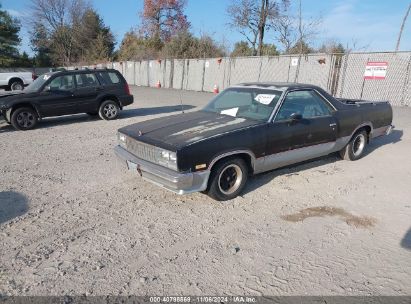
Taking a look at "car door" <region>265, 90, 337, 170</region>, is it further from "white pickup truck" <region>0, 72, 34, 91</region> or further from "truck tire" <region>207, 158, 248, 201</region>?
"white pickup truck" <region>0, 72, 34, 91</region>

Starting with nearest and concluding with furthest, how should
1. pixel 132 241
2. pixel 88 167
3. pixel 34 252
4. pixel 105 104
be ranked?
pixel 34 252 < pixel 132 241 < pixel 88 167 < pixel 105 104

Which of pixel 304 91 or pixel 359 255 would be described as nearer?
pixel 359 255

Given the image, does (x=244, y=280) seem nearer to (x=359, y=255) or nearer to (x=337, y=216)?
(x=359, y=255)

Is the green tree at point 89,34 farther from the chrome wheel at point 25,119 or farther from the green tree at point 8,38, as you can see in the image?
the chrome wheel at point 25,119

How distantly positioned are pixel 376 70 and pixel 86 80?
12418 mm

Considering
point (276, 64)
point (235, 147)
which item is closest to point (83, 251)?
point (235, 147)

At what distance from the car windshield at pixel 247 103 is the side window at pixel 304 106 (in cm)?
17

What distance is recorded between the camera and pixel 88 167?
19.8 feet

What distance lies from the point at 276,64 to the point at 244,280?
1794 cm

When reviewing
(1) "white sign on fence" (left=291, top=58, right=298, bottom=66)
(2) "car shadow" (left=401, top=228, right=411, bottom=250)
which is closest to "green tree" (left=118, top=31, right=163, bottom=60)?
(1) "white sign on fence" (left=291, top=58, right=298, bottom=66)

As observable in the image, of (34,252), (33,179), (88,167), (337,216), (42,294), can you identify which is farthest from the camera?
(88,167)

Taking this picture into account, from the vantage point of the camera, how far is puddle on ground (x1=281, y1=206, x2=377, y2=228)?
4.11 meters

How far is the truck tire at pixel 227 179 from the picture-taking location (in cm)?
441

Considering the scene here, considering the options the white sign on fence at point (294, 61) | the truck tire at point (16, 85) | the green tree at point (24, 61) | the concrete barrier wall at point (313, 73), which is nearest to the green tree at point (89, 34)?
the green tree at point (24, 61)
